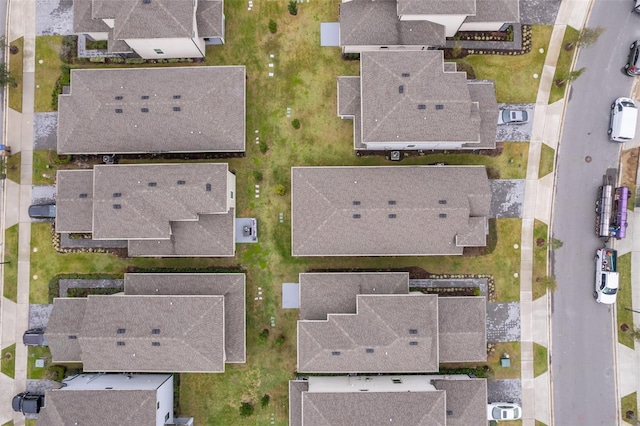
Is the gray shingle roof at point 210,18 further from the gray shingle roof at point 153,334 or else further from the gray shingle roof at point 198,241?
the gray shingle roof at point 153,334

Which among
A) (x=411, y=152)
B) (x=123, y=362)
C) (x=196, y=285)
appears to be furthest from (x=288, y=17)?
(x=123, y=362)

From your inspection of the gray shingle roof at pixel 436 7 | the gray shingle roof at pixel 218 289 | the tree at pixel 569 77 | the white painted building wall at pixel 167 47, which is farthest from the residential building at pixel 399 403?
the white painted building wall at pixel 167 47

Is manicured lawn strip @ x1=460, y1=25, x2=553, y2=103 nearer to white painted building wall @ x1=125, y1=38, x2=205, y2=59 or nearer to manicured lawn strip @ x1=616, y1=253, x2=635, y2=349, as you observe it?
manicured lawn strip @ x1=616, y1=253, x2=635, y2=349

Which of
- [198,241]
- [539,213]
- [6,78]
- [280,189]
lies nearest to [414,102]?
[280,189]

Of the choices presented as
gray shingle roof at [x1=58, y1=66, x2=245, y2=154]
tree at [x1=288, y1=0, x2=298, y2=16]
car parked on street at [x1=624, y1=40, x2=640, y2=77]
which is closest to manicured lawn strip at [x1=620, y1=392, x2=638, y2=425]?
car parked on street at [x1=624, y1=40, x2=640, y2=77]

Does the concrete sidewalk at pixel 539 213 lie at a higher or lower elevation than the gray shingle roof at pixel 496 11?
lower

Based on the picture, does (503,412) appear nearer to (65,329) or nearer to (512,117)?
(512,117)
